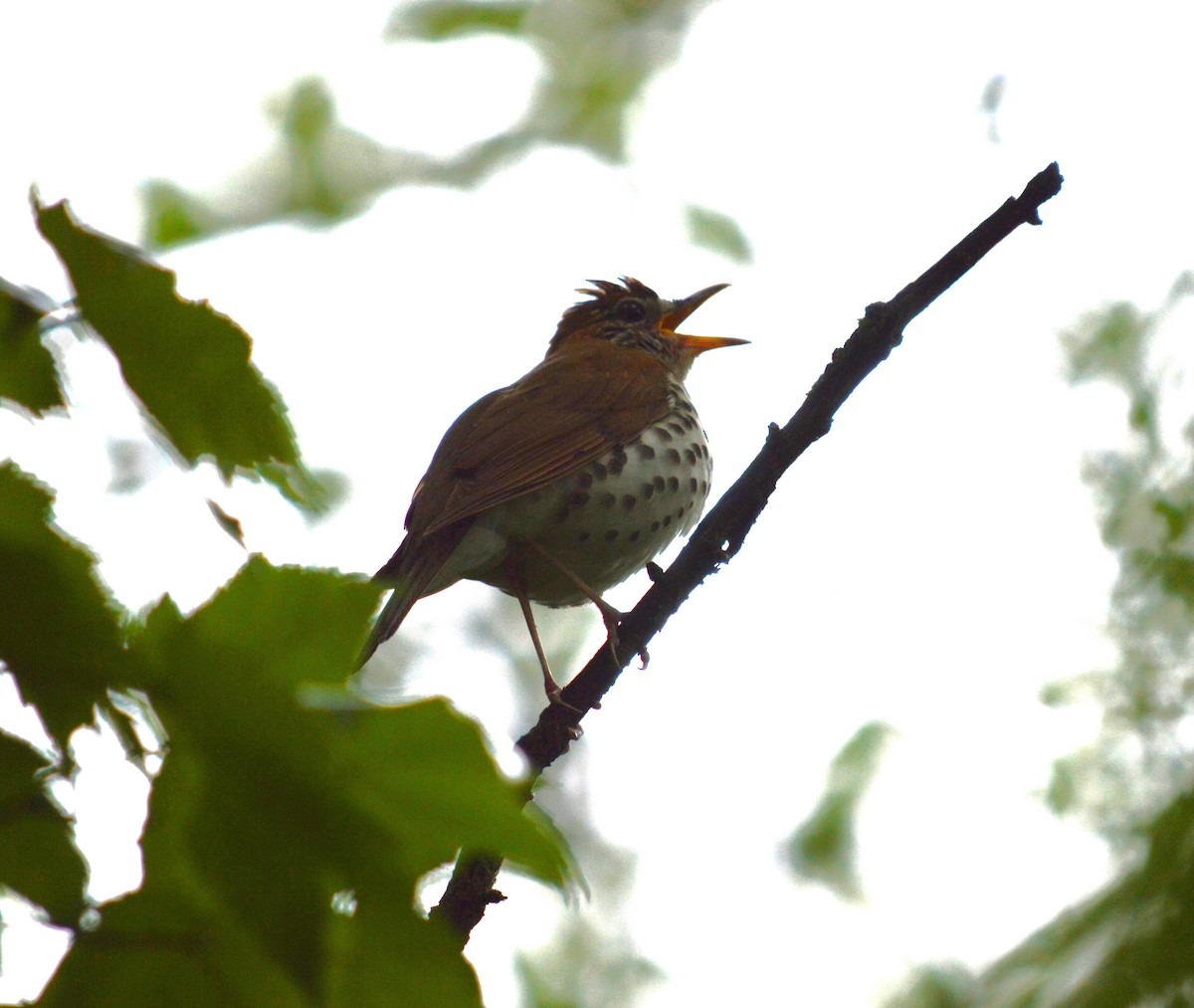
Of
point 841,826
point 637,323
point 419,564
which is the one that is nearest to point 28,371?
point 419,564

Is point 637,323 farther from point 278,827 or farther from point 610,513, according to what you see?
point 278,827

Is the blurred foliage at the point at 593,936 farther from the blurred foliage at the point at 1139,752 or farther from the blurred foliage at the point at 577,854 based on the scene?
the blurred foliage at the point at 1139,752

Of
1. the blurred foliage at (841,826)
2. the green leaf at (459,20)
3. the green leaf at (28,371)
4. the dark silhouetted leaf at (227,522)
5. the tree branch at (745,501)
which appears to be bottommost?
the dark silhouetted leaf at (227,522)

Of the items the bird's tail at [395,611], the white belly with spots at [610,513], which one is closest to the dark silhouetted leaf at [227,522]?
the bird's tail at [395,611]

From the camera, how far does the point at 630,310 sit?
859 centimetres

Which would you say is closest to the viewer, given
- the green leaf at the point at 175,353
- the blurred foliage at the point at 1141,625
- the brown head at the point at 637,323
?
the green leaf at the point at 175,353

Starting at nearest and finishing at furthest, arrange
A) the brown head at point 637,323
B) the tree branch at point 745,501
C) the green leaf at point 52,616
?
the green leaf at point 52,616
the tree branch at point 745,501
the brown head at point 637,323

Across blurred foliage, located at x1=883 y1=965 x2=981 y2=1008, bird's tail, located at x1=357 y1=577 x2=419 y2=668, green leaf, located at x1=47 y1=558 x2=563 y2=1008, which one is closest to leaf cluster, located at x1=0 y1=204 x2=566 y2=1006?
green leaf, located at x1=47 y1=558 x2=563 y2=1008

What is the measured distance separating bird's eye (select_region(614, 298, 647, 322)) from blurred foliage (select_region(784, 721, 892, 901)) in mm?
3210

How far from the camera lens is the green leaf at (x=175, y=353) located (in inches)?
54.4

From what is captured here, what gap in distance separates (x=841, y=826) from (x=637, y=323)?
140 inches

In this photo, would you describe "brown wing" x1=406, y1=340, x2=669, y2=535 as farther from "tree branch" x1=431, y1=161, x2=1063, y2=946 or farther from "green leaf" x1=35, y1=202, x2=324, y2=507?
"green leaf" x1=35, y1=202, x2=324, y2=507

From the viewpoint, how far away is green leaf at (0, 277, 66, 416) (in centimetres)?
145

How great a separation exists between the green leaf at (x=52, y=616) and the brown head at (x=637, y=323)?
267 inches
